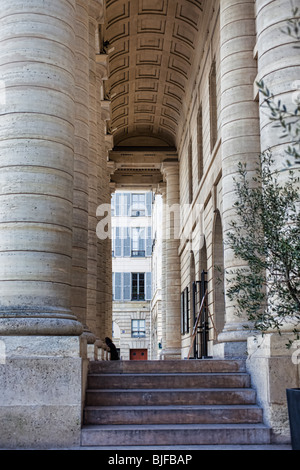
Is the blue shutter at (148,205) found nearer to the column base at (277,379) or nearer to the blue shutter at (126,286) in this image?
the blue shutter at (126,286)

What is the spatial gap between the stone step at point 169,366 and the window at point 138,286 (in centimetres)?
4023

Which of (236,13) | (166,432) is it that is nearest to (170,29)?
(236,13)

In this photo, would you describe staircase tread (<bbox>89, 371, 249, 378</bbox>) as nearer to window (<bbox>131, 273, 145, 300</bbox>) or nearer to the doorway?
the doorway

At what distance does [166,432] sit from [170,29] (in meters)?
17.7

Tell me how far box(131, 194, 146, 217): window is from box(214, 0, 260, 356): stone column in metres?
39.0

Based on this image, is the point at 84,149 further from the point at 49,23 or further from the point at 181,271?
the point at 181,271

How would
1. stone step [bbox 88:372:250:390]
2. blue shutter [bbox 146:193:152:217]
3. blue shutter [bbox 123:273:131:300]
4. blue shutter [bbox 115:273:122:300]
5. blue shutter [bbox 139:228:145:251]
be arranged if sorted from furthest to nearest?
blue shutter [bbox 146:193:152:217] < blue shutter [bbox 139:228:145:251] < blue shutter [bbox 123:273:131:300] < blue shutter [bbox 115:273:122:300] < stone step [bbox 88:372:250:390]

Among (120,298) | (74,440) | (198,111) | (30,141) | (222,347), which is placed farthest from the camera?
(120,298)

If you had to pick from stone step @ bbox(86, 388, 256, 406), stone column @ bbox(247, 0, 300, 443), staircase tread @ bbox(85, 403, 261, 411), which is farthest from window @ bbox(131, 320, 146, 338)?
staircase tread @ bbox(85, 403, 261, 411)

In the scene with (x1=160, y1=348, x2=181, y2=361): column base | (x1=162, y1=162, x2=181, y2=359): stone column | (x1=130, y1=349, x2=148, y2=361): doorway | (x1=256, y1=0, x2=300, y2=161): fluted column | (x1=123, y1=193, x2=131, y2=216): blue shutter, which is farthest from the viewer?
(x1=123, y1=193, x2=131, y2=216): blue shutter

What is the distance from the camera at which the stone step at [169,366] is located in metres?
9.08

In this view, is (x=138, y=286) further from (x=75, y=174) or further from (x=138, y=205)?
(x=75, y=174)

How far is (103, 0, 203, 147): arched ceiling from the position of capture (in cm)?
2055

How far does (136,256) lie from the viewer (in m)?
50.4
